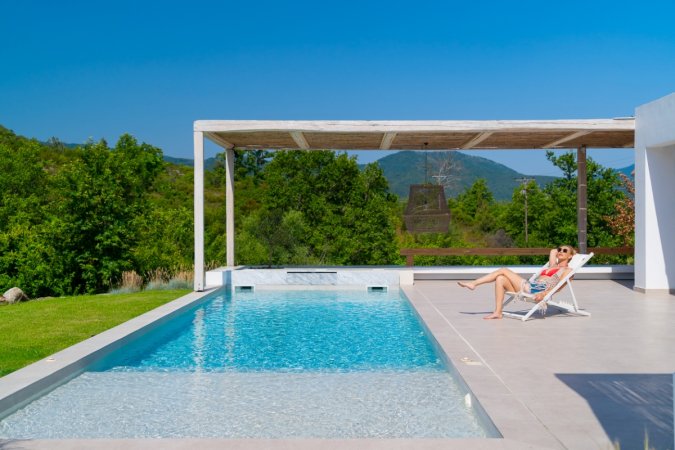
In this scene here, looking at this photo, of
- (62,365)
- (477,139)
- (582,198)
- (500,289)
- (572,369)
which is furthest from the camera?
(582,198)

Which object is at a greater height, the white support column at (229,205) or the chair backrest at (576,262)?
the white support column at (229,205)

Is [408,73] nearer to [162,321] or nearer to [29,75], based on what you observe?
[29,75]

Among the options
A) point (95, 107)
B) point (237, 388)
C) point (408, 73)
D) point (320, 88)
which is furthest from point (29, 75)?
point (237, 388)

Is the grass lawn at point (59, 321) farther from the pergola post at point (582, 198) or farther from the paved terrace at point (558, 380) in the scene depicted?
the pergola post at point (582, 198)

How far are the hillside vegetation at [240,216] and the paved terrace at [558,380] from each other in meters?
7.39

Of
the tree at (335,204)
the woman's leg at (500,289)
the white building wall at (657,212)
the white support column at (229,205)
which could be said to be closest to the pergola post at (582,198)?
the white building wall at (657,212)

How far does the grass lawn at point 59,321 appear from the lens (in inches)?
228

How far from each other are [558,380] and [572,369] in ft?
1.28

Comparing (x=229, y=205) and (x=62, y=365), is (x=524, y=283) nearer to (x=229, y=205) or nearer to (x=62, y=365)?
(x=62, y=365)

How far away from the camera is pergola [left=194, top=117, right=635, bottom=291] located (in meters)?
10.5

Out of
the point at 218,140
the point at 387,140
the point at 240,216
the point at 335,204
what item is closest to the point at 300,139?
the point at 218,140

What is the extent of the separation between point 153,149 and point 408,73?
20.6 m

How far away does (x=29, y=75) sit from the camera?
159 ft

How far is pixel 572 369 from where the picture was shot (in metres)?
4.75
